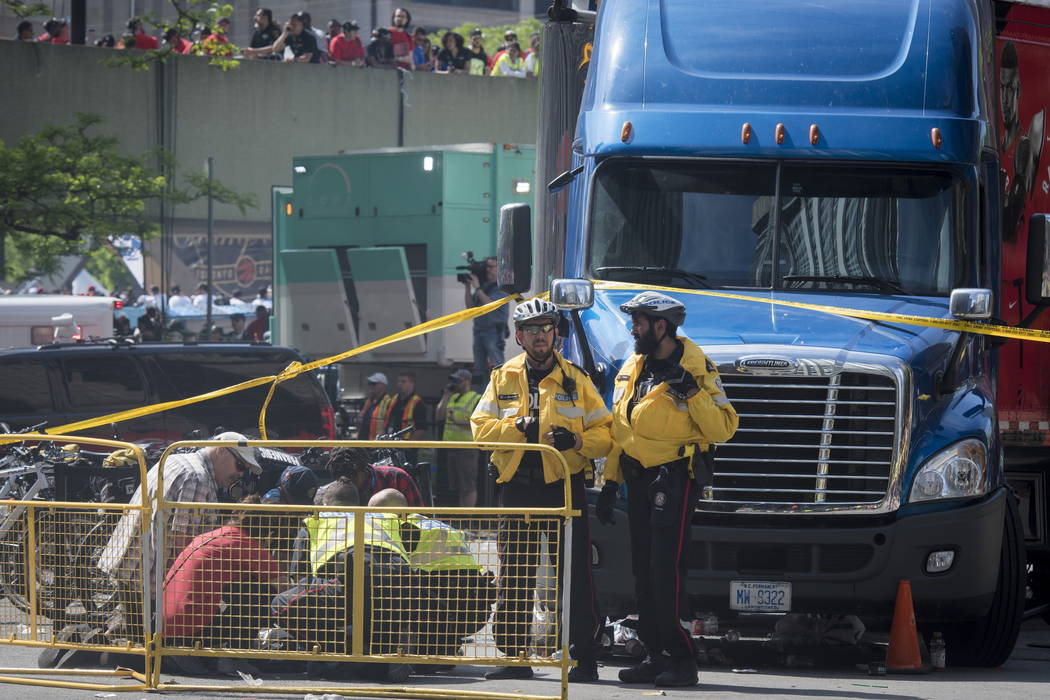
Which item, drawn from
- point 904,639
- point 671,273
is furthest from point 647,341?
point 904,639

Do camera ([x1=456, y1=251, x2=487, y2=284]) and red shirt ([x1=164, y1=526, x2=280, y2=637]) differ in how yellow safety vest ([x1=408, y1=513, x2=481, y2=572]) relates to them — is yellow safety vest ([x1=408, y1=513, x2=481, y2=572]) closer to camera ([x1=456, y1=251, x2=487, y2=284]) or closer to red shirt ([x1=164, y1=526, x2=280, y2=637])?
red shirt ([x1=164, y1=526, x2=280, y2=637])

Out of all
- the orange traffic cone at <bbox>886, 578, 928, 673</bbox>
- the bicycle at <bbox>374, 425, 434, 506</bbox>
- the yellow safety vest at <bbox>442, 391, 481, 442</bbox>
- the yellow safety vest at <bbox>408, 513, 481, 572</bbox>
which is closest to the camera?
the yellow safety vest at <bbox>408, 513, 481, 572</bbox>

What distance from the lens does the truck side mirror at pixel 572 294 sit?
970 cm

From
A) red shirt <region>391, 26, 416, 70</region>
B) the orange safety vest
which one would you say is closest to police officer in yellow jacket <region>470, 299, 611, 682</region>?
the orange safety vest

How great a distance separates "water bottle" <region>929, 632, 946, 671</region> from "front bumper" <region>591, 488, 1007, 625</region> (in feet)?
1.74

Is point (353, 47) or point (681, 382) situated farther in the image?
point (353, 47)

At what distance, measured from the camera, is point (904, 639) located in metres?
9.24

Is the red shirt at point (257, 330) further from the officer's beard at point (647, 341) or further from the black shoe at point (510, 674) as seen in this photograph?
the officer's beard at point (647, 341)

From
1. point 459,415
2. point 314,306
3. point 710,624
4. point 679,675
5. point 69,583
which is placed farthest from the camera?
point 314,306

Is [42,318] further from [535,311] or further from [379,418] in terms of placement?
[535,311]

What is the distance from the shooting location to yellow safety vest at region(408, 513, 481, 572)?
7.91m

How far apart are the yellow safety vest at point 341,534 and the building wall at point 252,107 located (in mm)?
23170

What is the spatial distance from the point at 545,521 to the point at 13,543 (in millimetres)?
2702

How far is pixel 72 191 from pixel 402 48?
10.8 m
